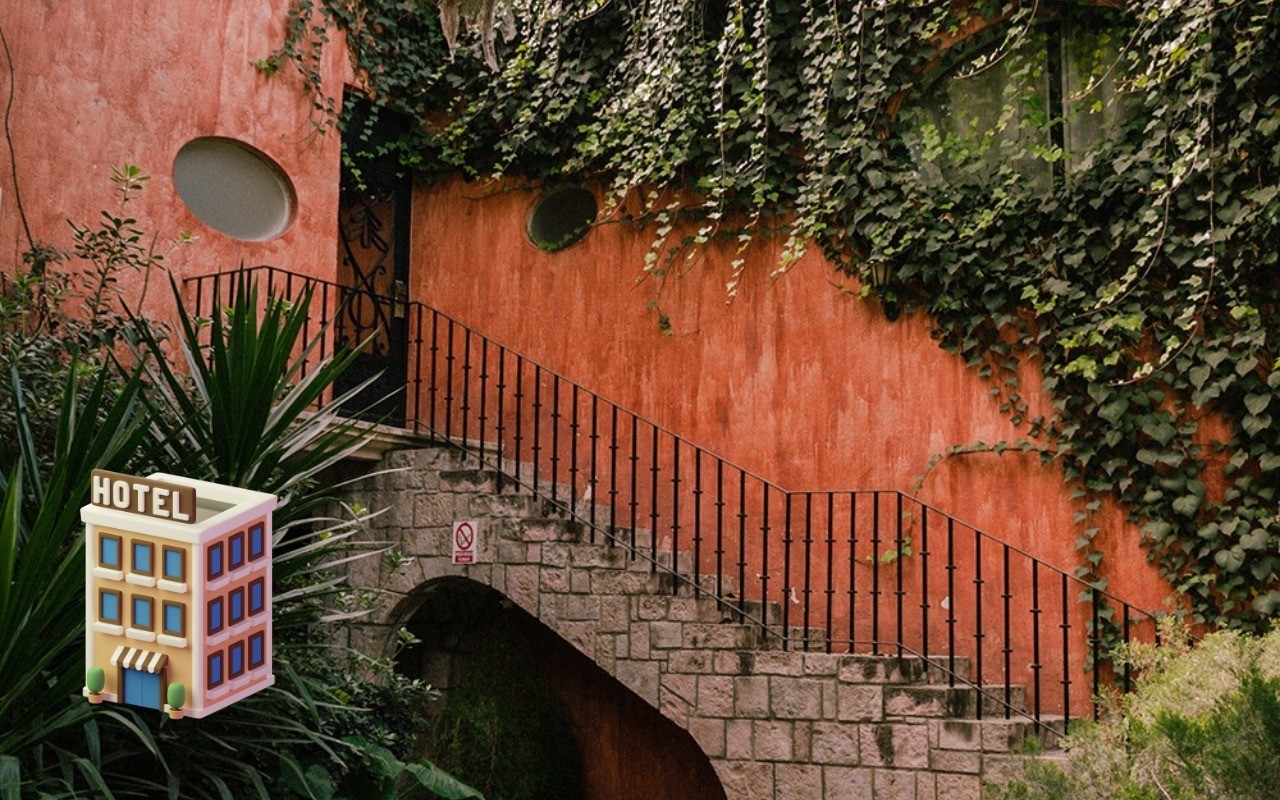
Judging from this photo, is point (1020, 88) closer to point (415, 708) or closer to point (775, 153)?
point (775, 153)

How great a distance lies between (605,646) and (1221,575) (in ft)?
10.6

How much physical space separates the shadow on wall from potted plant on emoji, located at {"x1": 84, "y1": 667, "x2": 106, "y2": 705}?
19.6 feet

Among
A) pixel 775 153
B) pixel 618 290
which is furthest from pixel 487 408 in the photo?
pixel 775 153

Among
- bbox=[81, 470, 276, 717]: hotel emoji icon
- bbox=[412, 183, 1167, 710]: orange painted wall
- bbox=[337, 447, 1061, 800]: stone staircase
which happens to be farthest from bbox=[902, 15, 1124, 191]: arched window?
bbox=[81, 470, 276, 717]: hotel emoji icon

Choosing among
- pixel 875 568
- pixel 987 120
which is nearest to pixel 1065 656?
pixel 875 568

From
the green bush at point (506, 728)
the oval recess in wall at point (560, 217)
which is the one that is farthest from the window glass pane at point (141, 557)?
the oval recess in wall at point (560, 217)

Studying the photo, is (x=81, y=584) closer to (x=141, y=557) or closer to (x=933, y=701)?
(x=141, y=557)

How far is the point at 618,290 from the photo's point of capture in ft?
28.0

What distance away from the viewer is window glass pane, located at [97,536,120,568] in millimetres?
1877

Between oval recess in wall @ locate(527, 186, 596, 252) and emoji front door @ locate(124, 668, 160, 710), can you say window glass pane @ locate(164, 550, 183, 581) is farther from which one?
oval recess in wall @ locate(527, 186, 596, 252)

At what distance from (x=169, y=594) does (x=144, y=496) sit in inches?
6.3

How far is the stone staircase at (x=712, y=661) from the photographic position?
5.95 meters

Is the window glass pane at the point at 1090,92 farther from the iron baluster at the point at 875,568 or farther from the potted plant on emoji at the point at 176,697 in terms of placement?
the potted plant on emoji at the point at 176,697

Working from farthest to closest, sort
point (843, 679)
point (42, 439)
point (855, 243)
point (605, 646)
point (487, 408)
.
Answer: point (487, 408)
point (855, 243)
point (605, 646)
point (843, 679)
point (42, 439)
